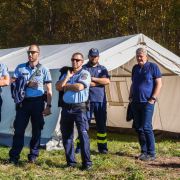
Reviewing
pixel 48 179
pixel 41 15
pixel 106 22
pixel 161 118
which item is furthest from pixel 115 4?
pixel 48 179

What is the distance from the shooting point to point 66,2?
28.2 m

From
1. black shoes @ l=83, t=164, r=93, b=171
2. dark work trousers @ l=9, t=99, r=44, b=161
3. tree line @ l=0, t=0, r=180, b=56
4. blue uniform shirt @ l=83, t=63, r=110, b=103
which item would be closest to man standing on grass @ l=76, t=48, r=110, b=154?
blue uniform shirt @ l=83, t=63, r=110, b=103

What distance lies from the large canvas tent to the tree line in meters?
15.7

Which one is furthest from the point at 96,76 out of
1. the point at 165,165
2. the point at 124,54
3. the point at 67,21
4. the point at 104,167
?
the point at 67,21

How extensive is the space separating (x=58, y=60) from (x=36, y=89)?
8.02 feet

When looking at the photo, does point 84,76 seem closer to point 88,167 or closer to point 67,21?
point 88,167

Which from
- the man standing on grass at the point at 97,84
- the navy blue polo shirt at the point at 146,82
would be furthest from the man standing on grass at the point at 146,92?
the man standing on grass at the point at 97,84

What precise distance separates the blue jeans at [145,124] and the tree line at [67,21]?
1892cm

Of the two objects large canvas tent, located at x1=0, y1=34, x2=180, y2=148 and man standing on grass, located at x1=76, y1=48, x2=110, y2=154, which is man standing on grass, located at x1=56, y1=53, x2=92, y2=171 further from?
large canvas tent, located at x1=0, y1=34, x2=180, y2=148

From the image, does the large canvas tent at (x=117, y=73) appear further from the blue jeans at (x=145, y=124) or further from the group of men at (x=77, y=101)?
the blue jeans at (x=145, y=124)

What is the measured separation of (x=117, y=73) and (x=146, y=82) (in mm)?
3205

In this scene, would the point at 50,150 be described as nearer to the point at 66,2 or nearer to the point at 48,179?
the point at 48,179

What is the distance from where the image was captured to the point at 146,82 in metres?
5.01

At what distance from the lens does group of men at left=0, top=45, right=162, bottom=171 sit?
4.22m
